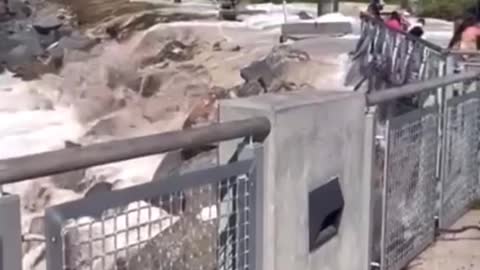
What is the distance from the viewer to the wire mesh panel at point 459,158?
8633 mm

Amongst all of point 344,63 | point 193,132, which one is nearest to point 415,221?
point 193,132

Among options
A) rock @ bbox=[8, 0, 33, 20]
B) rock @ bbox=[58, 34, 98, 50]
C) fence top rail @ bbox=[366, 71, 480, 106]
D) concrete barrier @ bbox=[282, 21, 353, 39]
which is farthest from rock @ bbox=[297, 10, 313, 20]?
fence top rail @ bbox=[366, 71, 480, 106]

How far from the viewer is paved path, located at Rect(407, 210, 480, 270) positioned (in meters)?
7.72

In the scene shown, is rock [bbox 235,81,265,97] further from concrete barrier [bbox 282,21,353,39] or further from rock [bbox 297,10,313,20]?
rock [bbox 297,10,313,20]

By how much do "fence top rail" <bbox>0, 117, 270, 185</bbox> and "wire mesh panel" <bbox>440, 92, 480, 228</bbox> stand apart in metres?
3.93

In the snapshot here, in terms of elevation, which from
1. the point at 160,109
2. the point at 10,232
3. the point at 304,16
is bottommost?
the point at 304,16

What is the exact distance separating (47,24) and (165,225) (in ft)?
119

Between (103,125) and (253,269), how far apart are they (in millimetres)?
18916

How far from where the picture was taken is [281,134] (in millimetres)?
5156

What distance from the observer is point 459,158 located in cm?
907

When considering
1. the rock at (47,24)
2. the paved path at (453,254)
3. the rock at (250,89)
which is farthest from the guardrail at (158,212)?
the rock at (47,24)

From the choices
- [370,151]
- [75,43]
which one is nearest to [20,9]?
[75,43]

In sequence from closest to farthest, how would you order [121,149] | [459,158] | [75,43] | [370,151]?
[121,149] < [370,151] < [459,158] < [75,43]

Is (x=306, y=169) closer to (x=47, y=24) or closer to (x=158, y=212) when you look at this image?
(x=158, y=212)
